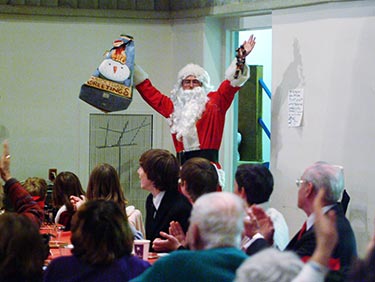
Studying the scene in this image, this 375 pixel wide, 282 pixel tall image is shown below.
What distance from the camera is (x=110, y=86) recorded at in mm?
6766

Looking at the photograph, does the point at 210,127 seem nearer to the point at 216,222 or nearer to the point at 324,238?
the point at 216,222

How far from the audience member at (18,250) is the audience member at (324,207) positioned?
3.72ft

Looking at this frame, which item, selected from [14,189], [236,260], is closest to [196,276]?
[236,260]

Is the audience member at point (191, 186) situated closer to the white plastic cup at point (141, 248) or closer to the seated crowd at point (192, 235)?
the seated crowd at point (192, 235)

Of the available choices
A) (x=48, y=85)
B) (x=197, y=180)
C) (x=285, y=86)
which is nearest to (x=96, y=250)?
(x=197, y=180)

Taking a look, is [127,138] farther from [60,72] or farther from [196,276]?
[196,276]

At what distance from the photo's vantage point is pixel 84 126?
7902 mm

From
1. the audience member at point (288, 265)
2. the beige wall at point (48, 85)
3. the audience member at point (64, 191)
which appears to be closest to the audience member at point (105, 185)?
the audience member at point (64, 191)

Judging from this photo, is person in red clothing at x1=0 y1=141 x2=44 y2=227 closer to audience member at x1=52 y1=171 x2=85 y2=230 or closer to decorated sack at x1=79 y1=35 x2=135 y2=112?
audience member at x1=52 y1=171 x2=85 y2=230

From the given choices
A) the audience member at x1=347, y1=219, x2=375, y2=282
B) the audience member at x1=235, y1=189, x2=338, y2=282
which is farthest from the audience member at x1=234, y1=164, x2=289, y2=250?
the audience member at x1=347, y1=219, x2=375, y2=282

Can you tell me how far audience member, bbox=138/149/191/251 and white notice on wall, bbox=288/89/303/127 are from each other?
1734mm

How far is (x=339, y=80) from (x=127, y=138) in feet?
8.12

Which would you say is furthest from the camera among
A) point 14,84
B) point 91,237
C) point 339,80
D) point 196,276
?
point 14,84

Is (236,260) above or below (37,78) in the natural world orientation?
below
